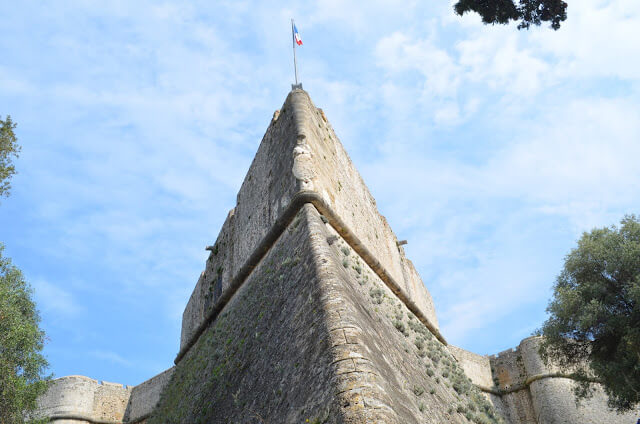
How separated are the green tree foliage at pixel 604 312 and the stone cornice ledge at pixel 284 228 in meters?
4.21

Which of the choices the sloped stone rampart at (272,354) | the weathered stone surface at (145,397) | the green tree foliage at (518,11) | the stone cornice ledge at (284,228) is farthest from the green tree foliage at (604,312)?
the weathered stone surface at (145,397)

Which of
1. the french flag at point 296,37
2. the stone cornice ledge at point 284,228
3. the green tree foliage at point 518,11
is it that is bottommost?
the stone cornice ledge at point 284,228

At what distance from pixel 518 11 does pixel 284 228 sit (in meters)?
5.89

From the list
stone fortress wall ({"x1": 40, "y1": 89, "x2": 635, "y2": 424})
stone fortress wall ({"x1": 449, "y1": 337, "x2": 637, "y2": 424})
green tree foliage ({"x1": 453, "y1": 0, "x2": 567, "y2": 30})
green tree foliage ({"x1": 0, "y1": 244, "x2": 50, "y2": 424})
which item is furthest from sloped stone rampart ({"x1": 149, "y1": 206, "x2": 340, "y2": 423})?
stone fortress wall ({"x1": 449, "y1": 337, "x2": 637, "y2": 424})

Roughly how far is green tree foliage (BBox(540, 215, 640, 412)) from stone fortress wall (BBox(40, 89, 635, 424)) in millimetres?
3299

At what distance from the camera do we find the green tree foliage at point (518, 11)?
8.57 metres

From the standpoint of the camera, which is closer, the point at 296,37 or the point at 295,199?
the point at 295,199

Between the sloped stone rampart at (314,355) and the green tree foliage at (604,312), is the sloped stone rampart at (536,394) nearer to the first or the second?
the green tree foliage at (604,312)

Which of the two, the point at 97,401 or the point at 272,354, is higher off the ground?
the point at 97,401

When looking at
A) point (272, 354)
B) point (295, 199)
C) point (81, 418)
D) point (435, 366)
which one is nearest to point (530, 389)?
point (435, 366)

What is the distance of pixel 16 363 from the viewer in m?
10.0

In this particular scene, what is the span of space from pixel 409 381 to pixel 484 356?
52.6 feet

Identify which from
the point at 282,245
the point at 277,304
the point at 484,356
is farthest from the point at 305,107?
the point at 484,356

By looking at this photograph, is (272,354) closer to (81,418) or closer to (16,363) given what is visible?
(16,363)
